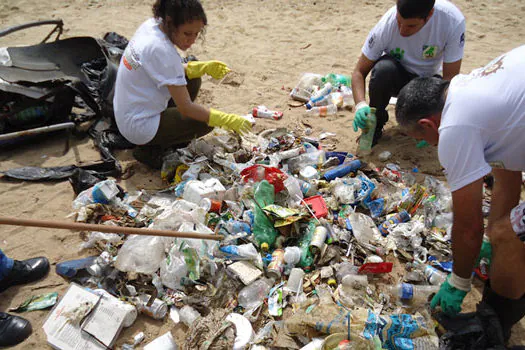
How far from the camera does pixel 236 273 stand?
2.36 metres

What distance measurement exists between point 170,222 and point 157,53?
4.31 ft

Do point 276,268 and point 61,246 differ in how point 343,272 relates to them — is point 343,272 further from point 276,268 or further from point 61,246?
point 61,246

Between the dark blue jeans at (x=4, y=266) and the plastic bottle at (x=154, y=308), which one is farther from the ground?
the dark blue jeans at (x=4, y=266)

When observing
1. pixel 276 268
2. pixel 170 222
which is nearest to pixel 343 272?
pixel 276 268

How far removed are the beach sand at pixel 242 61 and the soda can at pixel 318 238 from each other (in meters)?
0.95

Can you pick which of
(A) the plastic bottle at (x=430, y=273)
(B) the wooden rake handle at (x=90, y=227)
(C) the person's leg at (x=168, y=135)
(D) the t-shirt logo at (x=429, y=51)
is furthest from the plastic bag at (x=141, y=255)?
(D) the t-shirt logo at (x=429, y=51)

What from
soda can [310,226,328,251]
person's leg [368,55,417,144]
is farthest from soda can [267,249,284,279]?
person's leg [368,55,417,144]

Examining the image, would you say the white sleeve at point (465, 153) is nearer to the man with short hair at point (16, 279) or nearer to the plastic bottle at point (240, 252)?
the plastic bottle at point (240, 252)

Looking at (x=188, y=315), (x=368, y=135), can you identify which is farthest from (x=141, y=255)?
(x=368, y=135)

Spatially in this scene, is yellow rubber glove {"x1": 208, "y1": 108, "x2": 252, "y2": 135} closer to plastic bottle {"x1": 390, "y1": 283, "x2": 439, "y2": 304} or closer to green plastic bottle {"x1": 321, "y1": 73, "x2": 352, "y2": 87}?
green plastic bottle {"x1": 321, "y1": 73, "x2": 352, "y2": 87}

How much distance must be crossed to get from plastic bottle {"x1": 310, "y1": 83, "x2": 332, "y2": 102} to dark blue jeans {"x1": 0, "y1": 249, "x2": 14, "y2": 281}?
127 inches

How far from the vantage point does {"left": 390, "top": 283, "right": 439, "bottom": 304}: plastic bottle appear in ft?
7.36

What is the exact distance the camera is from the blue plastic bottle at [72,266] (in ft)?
7.97

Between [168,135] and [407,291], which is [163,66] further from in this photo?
[407,291]
